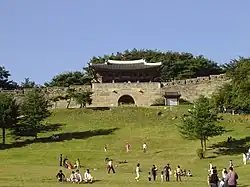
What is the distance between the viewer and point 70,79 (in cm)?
10962

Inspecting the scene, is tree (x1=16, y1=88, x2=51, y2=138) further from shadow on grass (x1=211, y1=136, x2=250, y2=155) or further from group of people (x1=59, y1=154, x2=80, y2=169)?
shadow on grass (x1=211, y1=136, x2=250, y2=155)

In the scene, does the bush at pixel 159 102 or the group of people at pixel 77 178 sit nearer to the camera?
the group of people at pixel 77 178

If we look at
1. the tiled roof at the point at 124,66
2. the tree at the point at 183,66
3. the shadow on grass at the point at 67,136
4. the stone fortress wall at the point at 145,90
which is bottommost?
the shadow on grass at the point at 67,136

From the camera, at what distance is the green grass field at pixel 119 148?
34.5 metres

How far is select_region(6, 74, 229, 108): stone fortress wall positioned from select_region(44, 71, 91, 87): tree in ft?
80.9

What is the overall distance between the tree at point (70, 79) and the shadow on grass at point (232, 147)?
60.8 metres

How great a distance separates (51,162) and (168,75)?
2617 inches

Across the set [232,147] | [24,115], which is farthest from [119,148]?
[24,115]

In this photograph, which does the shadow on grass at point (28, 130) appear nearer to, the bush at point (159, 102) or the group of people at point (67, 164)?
the group of people at point (67, 164)

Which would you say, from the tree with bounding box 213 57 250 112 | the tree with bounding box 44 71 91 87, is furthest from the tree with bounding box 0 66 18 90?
the tree with bounding box 213 57 250 112

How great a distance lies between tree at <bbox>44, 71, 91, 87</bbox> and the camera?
359ft

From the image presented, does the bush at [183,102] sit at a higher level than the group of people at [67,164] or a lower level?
higher

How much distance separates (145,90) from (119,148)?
3250 centimetres

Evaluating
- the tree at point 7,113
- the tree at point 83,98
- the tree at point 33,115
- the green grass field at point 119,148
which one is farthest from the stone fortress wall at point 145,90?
the tree at point 7,113
